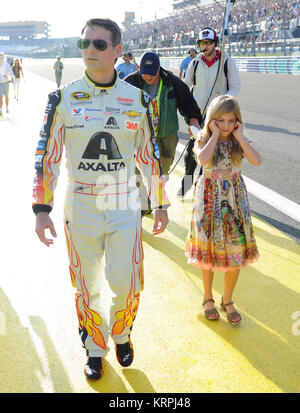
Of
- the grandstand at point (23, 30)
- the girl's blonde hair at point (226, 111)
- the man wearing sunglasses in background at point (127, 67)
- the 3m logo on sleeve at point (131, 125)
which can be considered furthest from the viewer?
the grandstand at point (23, 30)

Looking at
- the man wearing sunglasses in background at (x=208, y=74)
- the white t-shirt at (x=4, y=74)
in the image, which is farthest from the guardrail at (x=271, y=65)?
the man wearing sunglasses in background at (x=208, y=74)

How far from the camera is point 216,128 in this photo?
3.22 meters

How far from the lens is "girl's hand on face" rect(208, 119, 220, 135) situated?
10.6 ft

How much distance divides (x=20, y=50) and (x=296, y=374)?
173 metres

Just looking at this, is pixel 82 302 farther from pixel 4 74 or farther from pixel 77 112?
pixel 4 74

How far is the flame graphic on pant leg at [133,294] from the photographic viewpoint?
2.74m

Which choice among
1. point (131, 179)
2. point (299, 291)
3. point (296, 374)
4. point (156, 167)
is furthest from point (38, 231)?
point (299, 291)

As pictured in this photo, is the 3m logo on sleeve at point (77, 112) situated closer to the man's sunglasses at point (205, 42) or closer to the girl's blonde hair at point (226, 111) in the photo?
the girl's blonde hair at point (226, 111)

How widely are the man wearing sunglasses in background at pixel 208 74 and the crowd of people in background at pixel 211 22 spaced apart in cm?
3331

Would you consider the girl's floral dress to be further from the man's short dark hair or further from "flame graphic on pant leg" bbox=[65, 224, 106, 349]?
the man's short dark hair

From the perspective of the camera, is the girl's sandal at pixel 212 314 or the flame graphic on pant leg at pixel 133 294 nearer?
the flame graphic on pant leg at pixel 133 294

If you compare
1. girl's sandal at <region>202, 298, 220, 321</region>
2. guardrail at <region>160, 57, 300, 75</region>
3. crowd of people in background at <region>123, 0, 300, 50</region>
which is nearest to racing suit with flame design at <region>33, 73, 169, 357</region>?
girl's sandal at <region>202, 298, 220, 321</region>

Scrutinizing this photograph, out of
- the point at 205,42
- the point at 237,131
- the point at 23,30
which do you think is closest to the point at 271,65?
the point at 205,42

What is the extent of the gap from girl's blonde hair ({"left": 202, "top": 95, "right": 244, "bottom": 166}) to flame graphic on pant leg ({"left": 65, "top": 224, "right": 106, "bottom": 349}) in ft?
4.01
